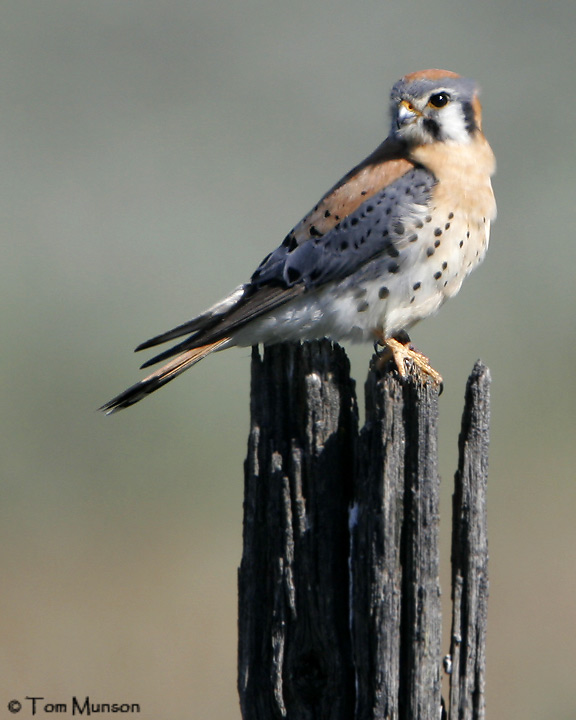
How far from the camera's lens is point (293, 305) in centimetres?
489

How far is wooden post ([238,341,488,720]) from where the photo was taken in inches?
119

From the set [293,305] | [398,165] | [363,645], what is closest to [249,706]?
[363,645]

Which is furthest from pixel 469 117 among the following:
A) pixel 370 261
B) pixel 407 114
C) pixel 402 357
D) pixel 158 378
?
pixel 158 378

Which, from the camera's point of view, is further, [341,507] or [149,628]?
[149,628]

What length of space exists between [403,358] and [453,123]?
1395 millimetres

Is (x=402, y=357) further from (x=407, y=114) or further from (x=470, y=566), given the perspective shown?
(x=470, y=566)

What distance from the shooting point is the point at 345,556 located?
316 cm

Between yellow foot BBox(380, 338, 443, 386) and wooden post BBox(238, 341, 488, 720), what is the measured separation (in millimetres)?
1032

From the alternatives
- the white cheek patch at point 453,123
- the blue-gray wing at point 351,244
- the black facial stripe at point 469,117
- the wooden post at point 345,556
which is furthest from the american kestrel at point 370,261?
the wooden post at point 345,556

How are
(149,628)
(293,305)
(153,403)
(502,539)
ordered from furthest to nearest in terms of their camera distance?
(153,403)
(502,539)
(149,628)
(293,305)

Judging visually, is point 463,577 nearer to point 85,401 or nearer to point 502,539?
point 502,539

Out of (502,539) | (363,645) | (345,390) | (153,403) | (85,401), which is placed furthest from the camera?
(153,403)

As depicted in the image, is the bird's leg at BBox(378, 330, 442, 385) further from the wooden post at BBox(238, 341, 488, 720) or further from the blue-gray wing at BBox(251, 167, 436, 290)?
the wooden post at BBox(238, 341, 488, 720)

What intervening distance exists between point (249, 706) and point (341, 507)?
69cm
